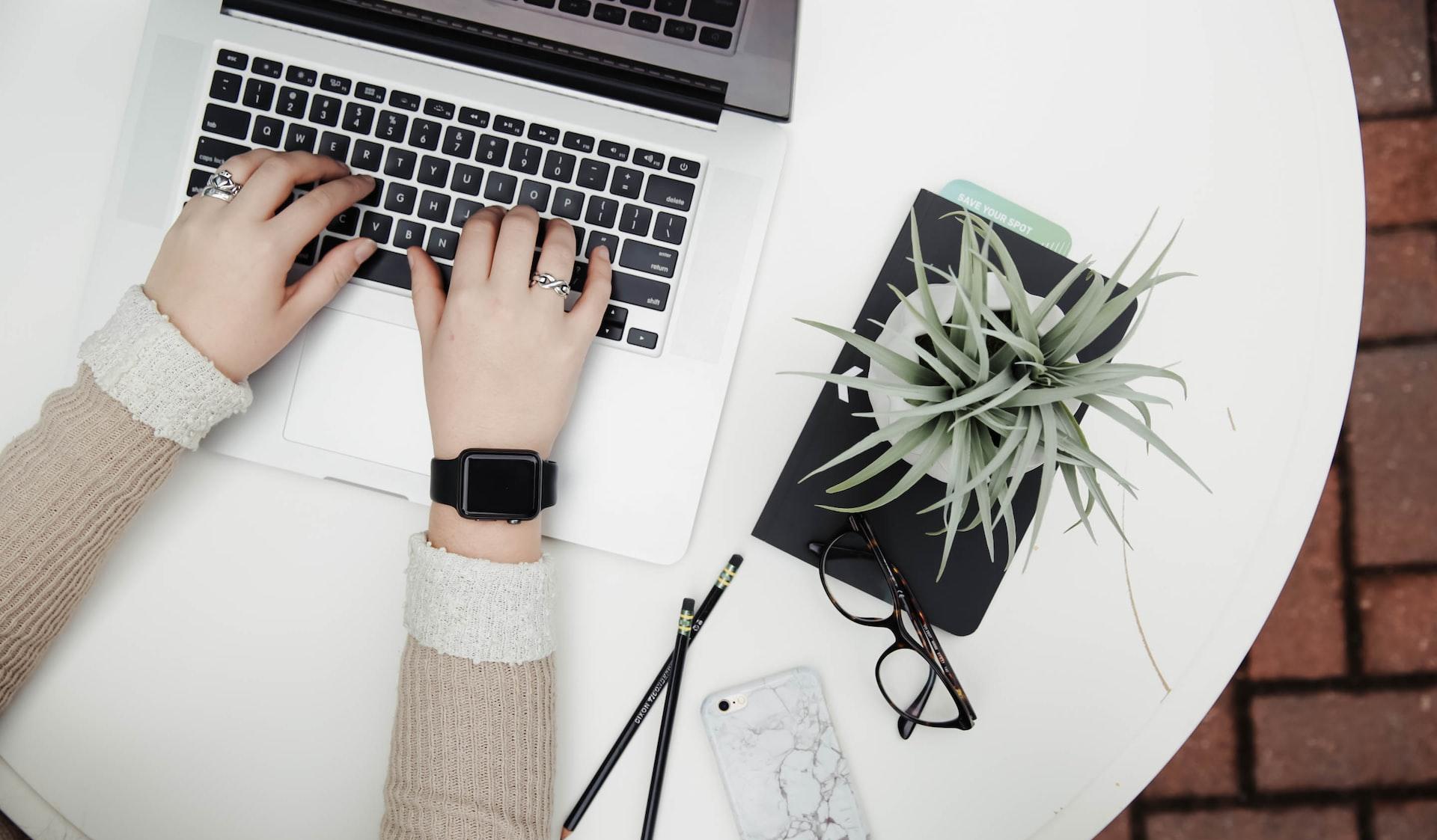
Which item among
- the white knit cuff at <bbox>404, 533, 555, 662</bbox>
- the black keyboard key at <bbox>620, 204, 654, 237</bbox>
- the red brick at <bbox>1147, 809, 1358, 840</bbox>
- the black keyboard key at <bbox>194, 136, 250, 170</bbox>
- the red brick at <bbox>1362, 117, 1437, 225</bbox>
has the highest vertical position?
the red brick at <bbox>1362, 117, 1437, 225</bbox>

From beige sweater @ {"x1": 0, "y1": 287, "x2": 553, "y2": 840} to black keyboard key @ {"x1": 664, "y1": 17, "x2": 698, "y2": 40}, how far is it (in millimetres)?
367

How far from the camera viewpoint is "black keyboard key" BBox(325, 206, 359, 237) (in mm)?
615

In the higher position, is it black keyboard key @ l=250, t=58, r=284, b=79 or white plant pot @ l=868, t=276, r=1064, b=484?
black keyboard key @ l=250, t=58, r=284, b=79

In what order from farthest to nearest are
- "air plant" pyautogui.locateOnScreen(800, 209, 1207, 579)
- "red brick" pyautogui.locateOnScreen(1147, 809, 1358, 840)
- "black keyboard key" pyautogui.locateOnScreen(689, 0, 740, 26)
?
"red brick" pyautogui.locateOnScreen(1147, 809, 1358, 840) → "black keyboard key" pyautogui.locateOnScreen(689, 0, 740, 26) → "air plant" pyautogui.locateOnScreen(800, 209, 1207, 579)

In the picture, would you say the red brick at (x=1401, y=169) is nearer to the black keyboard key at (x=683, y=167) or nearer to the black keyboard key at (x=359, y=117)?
the black keyboard key at (x=683, y=167)

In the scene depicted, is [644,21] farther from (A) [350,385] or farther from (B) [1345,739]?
(B) [1345,739]

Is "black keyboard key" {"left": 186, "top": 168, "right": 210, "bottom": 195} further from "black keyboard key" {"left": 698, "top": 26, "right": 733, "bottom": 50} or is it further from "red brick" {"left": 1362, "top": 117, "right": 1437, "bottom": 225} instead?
"red brick" {"left": 1362, "top": 117, "right": 1437, "bottom": 225}

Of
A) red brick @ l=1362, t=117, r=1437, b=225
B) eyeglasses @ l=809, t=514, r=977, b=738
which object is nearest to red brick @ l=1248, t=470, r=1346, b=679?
red brick @ l=1362, t=117, r=1437, b=225

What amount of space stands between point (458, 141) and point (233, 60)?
172 millimetres

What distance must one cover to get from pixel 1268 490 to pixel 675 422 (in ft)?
1.46

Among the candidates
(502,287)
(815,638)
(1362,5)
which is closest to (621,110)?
(502,287)

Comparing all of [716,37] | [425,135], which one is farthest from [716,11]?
[425,135]

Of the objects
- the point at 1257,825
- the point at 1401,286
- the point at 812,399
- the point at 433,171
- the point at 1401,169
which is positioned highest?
the point at 1401,169

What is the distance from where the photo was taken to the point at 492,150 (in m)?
0.62
